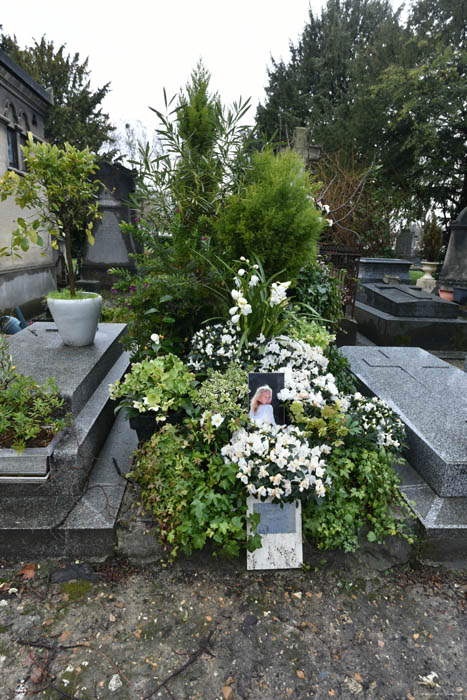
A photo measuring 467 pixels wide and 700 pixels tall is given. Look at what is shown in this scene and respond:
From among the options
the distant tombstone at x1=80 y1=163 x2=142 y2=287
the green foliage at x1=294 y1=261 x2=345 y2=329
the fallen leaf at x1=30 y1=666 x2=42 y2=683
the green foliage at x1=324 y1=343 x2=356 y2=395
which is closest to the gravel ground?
the fallen leaf at x1=30 y1=666 x2=42 y2=683

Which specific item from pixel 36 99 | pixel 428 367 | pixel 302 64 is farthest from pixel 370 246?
pixel 302 64

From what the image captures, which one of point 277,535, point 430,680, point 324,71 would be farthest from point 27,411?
point 324,71

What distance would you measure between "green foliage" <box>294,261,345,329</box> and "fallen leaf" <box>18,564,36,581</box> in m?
3.00

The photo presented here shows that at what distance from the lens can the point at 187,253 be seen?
3.65 meters

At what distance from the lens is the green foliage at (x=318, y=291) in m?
4.07

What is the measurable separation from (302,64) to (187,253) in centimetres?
2784

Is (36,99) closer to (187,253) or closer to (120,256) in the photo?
(120,256)

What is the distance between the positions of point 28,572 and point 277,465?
1446mm

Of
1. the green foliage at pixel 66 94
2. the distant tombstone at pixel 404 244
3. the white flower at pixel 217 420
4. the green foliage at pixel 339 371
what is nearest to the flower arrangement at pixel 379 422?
the green foliage at pixel 339 371

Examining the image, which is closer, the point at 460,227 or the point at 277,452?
the point at 277,452

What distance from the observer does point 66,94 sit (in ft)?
71.1

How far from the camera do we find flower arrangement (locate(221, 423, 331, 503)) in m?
2.11

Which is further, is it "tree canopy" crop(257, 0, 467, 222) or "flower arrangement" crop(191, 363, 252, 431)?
"tree canopy" crop(257, 0, 467, 222)

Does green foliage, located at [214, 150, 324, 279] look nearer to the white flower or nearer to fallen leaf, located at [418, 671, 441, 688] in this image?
the white flower
